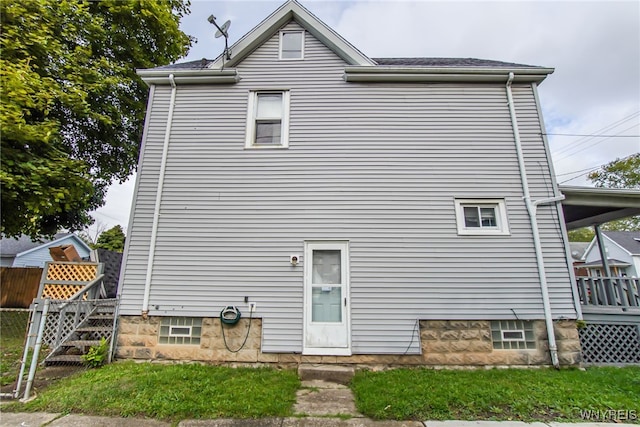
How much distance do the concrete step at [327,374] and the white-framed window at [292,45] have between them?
6262 millimetres

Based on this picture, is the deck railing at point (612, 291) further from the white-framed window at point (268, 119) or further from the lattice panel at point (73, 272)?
the lattice panel at point (73, 272)

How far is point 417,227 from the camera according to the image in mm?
5172

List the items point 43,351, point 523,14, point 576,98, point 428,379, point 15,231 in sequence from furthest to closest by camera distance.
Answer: point 576,98 < point 523,14 < point 15,231 < point 43,351 < point 428,379

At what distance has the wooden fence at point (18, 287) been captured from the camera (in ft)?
38.1

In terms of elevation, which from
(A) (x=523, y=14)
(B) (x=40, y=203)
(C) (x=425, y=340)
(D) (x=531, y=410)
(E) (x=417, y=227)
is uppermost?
(A) (x=523, y=14)

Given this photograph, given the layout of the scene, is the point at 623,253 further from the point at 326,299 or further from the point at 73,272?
the point at 73,272

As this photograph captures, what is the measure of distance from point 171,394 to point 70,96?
24.3 ft

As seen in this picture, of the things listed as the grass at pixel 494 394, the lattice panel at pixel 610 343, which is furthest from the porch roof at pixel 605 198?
the grass at pixel 494 394

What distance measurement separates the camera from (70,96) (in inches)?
259

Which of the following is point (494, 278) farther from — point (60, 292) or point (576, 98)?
point (576, 98)

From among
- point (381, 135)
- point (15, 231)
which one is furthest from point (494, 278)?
point (15, 231)

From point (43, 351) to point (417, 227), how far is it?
296 inches

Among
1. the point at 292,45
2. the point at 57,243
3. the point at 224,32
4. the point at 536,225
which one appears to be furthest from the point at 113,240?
the point at 536,225

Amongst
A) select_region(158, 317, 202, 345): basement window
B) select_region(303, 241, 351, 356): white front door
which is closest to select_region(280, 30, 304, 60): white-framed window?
select_region(303, 241, 351, 356): white front door
